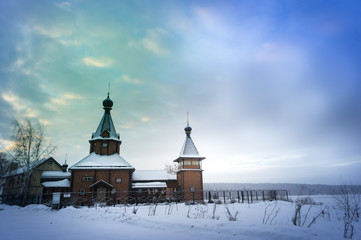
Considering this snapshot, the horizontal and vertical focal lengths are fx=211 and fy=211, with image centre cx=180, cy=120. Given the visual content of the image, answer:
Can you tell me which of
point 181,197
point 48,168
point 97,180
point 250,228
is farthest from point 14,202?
point 250,228

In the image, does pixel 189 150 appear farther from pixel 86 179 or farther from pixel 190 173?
pixel 86 179

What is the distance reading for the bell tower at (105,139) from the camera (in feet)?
96.8

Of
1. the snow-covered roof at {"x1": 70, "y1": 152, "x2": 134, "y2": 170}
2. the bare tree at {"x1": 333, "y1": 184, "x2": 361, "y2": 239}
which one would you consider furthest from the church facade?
the bare tree at {"x1": 333, "y1": 184, "x2": 361, "y2": 239}

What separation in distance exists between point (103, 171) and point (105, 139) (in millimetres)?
4722

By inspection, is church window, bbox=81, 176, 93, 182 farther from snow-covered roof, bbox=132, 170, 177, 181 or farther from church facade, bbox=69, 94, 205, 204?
snow-covered roof, bbox=132, 170, 177, 181

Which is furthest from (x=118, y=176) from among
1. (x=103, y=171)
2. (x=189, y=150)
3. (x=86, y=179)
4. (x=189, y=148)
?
(x=189, y=148)

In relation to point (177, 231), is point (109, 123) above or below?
above

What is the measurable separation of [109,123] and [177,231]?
26422 mm

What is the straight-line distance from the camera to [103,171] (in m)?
26.9

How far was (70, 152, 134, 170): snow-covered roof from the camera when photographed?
87.0ft

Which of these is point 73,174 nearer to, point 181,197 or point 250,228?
point 181,197

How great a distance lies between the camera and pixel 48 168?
124 feet

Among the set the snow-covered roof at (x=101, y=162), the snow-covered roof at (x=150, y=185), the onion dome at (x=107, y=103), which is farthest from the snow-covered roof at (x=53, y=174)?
the snow-covered roof at (x=150, y=185)

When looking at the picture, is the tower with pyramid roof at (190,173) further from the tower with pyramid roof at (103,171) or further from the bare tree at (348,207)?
the bare tree at (348,207)
